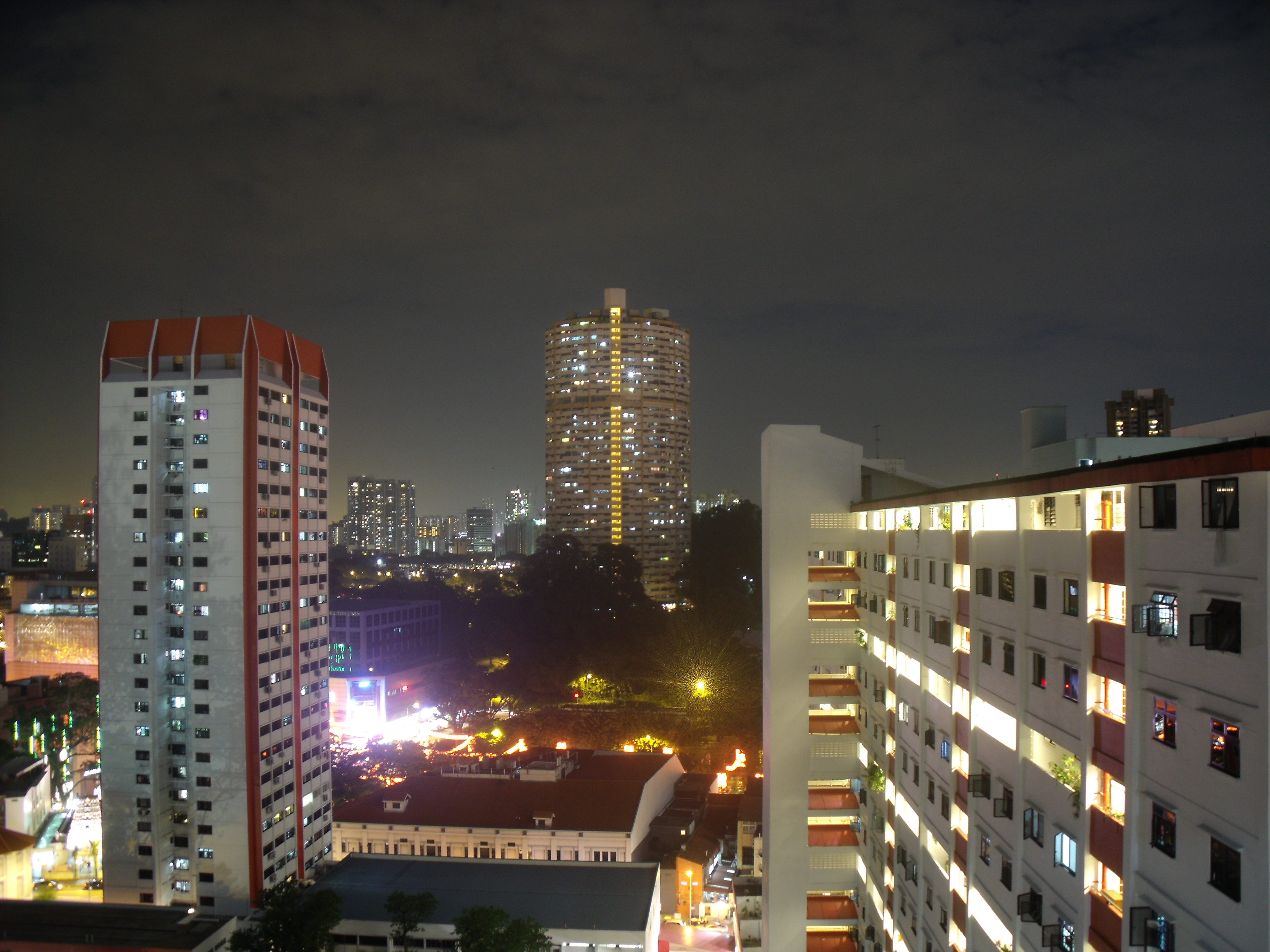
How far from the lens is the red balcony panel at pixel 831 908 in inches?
469

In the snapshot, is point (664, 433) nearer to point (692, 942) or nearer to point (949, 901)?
point (692, 942)

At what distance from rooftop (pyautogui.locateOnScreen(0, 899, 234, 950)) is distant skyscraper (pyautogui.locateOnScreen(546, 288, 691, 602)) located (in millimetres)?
42473

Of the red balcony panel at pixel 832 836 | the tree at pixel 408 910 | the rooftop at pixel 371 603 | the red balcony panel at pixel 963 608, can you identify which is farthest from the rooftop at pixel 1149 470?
the rooftop at pixel 371 603

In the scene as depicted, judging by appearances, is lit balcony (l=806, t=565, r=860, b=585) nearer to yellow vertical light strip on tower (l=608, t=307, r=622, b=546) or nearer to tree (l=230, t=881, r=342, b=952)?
tree (l=230, t=881, r=342, b=952)

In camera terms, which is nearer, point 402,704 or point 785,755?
point 785,755

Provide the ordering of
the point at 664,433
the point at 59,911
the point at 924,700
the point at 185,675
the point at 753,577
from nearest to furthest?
1. the point at 924,700
2. the point at 59,911
3. the point at 185,675
4. the point at 753,577
5. the point at 664,433

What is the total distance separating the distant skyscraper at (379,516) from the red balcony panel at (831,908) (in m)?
109

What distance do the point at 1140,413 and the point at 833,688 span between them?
9.56 m

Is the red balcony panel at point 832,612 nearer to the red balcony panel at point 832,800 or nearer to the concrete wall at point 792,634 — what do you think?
the concrete wall at point 792,634

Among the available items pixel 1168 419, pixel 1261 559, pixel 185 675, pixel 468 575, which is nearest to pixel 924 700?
pixel 1261 559

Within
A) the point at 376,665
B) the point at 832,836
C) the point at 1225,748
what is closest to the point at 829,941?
the point at 832,836

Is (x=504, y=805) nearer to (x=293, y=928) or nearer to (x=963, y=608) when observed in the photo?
(x=293, y=928)

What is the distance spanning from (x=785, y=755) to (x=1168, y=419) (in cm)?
993

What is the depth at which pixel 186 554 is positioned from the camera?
16859mm
